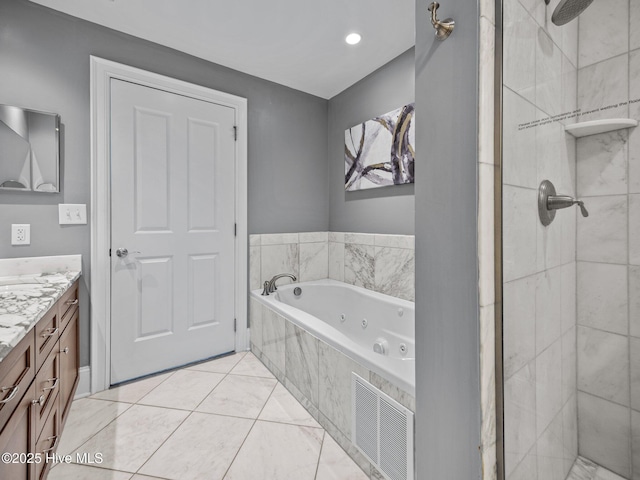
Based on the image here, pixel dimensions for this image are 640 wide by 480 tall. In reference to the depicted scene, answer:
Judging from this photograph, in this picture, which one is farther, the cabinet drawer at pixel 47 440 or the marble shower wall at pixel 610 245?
the cabinet drawer at pixel 47 440

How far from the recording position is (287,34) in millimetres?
2078

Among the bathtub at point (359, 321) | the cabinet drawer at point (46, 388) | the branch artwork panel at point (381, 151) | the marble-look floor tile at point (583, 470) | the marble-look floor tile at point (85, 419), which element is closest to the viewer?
the marble-look floor tile at point (583, 470)

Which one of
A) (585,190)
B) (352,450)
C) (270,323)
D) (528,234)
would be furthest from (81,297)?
(585,190)

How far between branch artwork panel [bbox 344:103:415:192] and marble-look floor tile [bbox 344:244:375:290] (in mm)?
551

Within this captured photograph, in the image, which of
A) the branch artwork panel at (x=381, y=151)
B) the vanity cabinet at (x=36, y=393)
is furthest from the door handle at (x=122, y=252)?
the branch artwork panel at (x=381, y=151)

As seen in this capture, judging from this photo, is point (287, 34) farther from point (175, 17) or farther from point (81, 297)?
point (81, 297)

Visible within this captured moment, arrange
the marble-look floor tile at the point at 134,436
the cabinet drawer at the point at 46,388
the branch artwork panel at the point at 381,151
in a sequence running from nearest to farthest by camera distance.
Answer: the cabinet drawer at the point at 46,388, the marble-look floor tile at the point at 134,436, the branch artwork panel at the point at 381,151

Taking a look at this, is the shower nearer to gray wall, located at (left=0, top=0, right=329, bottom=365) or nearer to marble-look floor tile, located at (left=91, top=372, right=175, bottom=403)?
gray wall, located at (left=0, top=0, right=329, bottom=365)

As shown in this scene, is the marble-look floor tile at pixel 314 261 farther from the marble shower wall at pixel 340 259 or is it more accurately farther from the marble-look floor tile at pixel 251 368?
the marble-look floor tile at pixel 251 368

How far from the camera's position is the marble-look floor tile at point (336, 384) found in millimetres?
1417

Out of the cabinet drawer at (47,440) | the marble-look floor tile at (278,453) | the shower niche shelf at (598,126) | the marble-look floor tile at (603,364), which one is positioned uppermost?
the shower niche shelf at (598,126)

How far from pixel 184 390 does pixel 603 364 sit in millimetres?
2199

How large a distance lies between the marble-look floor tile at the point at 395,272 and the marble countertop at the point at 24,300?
204cm

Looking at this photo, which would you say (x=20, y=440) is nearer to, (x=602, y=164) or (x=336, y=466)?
(x=336, y=466)
